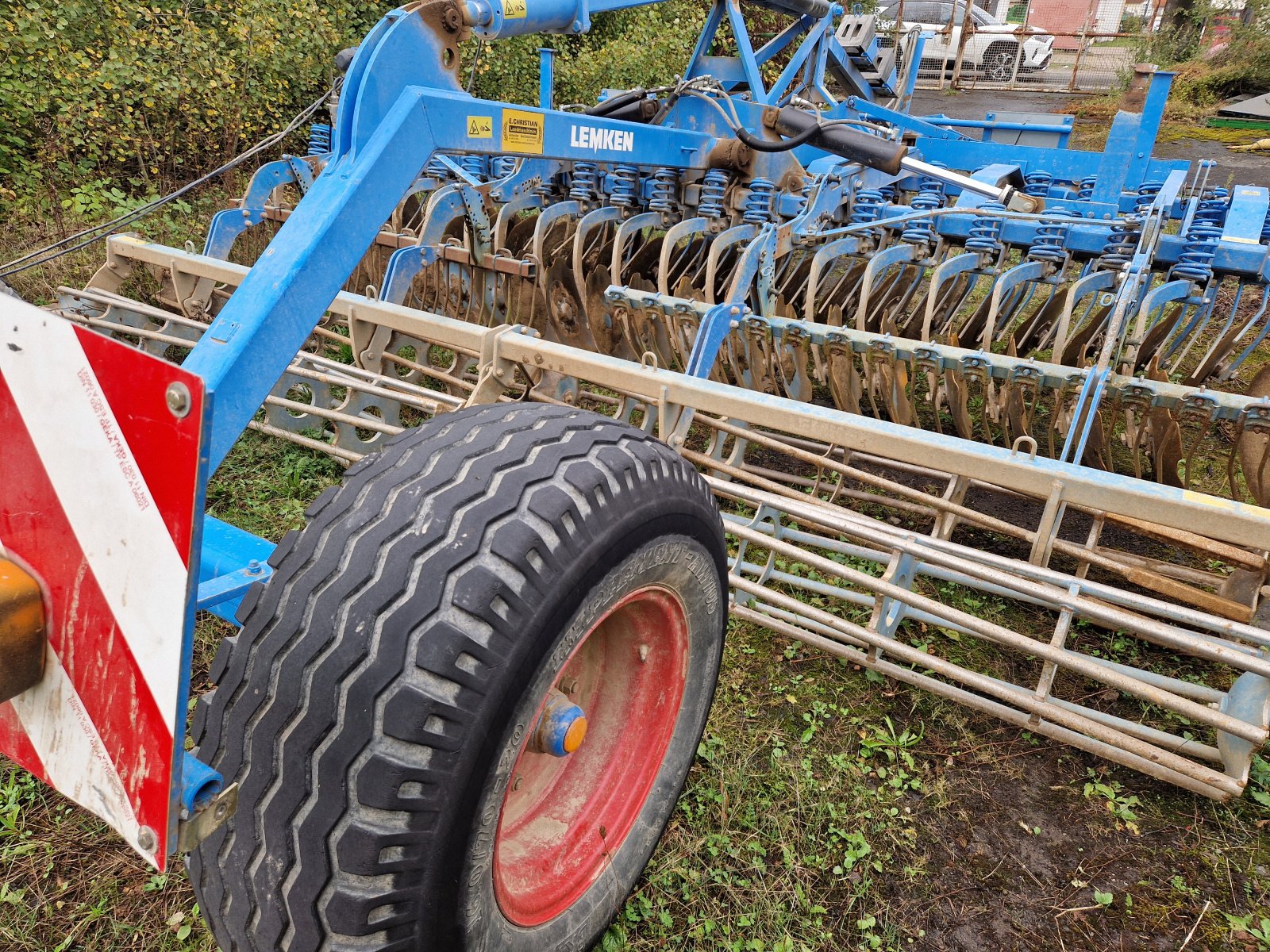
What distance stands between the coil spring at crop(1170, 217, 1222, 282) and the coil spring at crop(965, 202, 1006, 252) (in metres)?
0.75

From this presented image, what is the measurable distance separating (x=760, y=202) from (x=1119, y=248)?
1.62 metres

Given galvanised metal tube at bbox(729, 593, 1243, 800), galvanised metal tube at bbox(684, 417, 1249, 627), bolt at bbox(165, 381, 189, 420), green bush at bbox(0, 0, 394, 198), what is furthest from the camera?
green bush at bbox(0, 0, 394, 198)

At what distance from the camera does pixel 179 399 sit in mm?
939

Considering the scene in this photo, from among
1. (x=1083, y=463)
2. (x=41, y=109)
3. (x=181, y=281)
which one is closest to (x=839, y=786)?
(x=1083, y=463)

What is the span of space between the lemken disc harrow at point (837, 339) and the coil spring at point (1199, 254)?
15 millimetres

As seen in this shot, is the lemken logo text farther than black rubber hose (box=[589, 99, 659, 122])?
No

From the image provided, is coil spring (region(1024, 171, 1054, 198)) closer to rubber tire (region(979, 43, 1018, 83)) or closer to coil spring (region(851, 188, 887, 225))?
coil spring (region(851, 188, 887, 225))

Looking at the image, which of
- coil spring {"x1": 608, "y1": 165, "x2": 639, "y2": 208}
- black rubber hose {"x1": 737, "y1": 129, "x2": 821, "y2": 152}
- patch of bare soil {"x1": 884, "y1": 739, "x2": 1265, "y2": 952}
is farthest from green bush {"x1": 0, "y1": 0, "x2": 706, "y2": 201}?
patch of bare soil {"x1": 884, "y1": 739, "x2": 1265, "y2": 952}

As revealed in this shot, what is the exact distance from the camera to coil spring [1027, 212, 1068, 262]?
376 cm

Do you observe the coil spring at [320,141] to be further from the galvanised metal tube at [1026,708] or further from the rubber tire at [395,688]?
the rubber tire at [395,688]

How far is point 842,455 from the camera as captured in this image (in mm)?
3471

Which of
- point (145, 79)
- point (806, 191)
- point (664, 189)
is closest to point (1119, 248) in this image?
point (806, 191)

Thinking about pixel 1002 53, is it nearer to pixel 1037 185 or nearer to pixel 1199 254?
pixel 1037 185

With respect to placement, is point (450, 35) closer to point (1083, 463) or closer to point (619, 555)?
point (619, 555)
